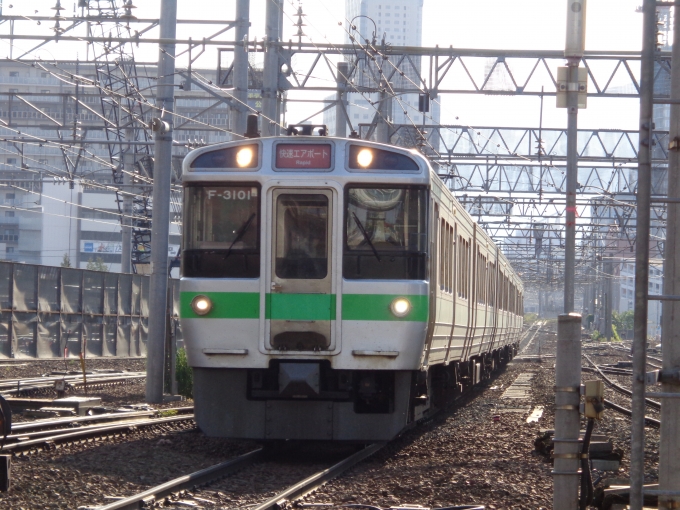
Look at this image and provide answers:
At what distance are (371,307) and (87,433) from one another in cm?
317

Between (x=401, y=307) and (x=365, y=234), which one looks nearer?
(x=401, y=307)

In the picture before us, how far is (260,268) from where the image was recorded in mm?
8477

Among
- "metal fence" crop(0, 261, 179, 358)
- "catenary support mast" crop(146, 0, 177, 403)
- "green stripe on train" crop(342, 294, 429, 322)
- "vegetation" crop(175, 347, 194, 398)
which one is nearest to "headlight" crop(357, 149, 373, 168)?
"green stripe on train" crop(342, 294, 429, 322)

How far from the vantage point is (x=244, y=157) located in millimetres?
8664

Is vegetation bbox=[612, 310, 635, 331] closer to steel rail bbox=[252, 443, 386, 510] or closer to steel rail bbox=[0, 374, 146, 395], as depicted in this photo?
steel rail bbox=[0, 374, 146, 395]

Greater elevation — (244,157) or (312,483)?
(244,157)

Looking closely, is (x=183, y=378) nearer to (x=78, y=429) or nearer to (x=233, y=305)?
(x=78, y=429)

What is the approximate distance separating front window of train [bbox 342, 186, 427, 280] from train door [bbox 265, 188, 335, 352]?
0.61ft

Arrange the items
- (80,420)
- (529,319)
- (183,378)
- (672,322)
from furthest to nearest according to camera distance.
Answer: (529,319)
(183,378)
(80,420)
(672,322)

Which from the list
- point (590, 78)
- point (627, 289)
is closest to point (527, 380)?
point (590, 78)

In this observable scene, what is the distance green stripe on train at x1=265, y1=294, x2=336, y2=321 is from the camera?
27.5ft

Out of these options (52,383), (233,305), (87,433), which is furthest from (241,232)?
(52,383)

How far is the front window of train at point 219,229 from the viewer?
28.0 ft

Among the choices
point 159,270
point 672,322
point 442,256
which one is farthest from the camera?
point 159,270
